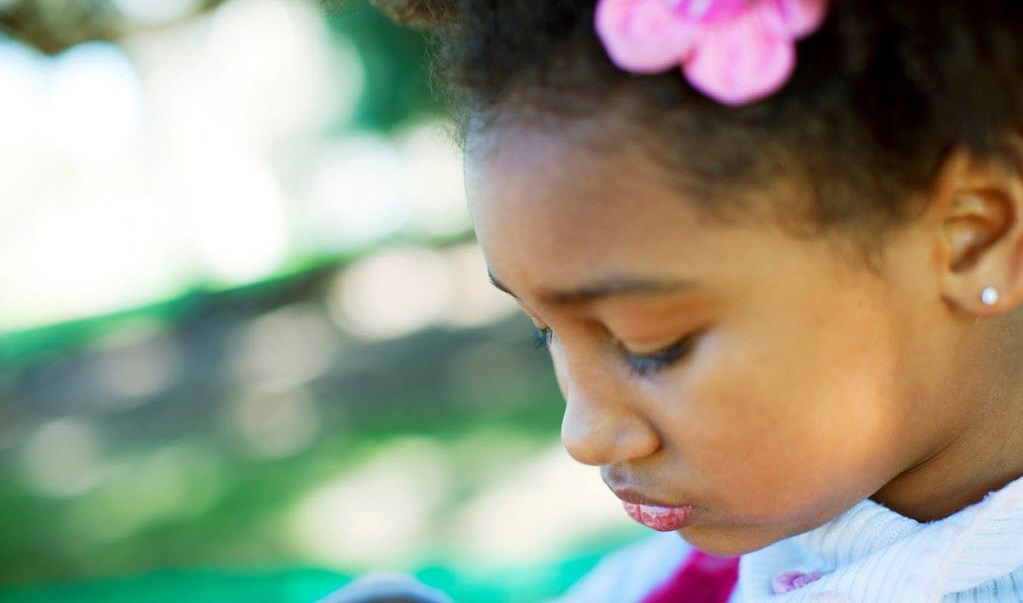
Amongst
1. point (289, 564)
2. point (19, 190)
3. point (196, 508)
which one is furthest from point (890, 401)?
point (19, 190)

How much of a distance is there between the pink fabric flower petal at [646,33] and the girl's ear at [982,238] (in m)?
0.18

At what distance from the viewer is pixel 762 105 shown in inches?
28.9

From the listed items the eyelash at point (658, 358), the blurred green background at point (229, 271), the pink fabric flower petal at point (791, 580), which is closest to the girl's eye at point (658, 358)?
the eyelash at point (658, 358)

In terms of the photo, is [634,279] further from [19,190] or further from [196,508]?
[19,190]

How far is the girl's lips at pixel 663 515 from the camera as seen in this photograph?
89 centimetres

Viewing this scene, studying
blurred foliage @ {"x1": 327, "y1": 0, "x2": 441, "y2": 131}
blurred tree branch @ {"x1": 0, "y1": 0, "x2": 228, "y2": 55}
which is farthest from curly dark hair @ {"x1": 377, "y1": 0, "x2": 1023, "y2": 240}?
blurred tree branch @ {"x1": 0, "y1": 0, "x2": 228, "y2": 55}

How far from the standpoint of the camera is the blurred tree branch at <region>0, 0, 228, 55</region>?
10.3 feet

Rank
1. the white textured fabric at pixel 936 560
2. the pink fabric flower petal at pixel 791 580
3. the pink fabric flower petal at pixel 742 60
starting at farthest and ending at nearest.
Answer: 1. the pink fabric flower petal at pixel 791 580
2. the white textured fabric at pixel 936 560
3. the pink fabric flower petal at pixel 742 60

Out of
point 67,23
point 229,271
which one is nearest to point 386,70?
point 229,271

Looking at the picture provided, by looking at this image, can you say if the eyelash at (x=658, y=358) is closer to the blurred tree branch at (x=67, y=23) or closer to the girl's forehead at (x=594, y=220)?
the girl's forehead at (x=594, y=220)

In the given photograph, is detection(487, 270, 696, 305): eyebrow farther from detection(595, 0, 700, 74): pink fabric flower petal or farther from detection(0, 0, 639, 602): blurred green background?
detection(0, 0, 639, 602): blurred green background

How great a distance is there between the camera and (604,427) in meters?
0.85

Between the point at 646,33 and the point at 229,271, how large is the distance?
2748 mm

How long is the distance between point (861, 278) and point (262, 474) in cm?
210
